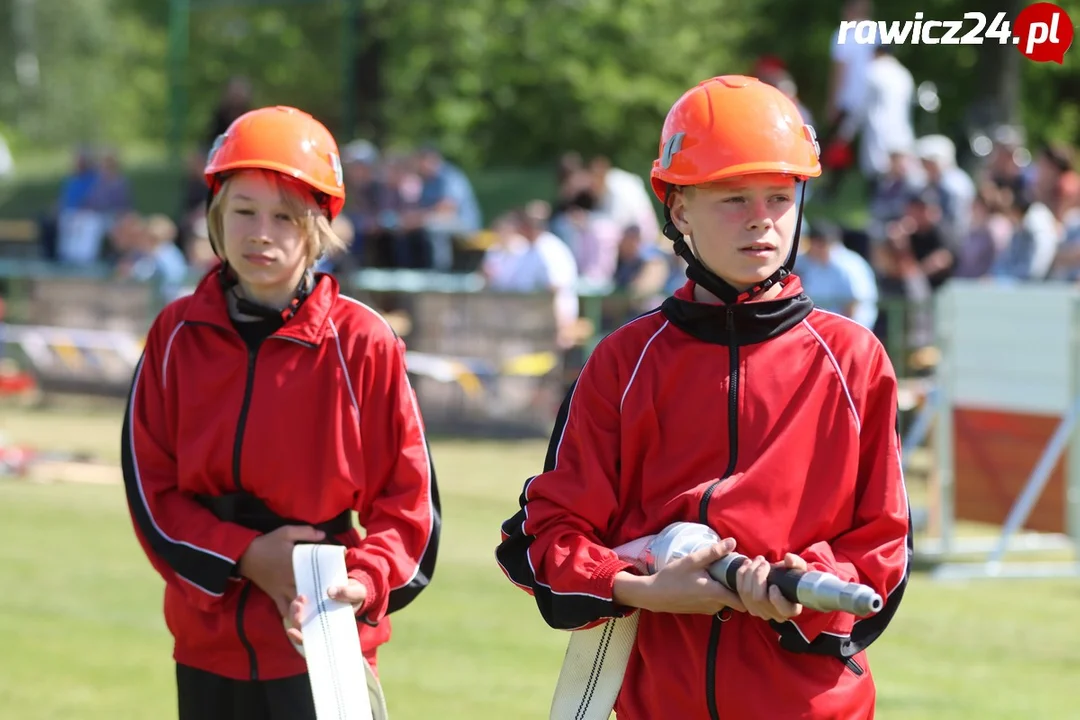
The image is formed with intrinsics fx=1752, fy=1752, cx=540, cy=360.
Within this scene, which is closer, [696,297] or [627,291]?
[696,297]

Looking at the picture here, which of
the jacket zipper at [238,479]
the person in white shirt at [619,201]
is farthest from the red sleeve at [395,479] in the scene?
the person in white shirt at [619,201]

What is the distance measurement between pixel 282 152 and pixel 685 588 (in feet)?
5.77

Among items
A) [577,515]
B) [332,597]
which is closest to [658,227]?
[332,597]

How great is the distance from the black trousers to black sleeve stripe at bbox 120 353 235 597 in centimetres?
26

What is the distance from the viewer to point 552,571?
144 inches

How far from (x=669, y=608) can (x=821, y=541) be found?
36 centimetres

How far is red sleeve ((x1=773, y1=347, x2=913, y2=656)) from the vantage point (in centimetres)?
355

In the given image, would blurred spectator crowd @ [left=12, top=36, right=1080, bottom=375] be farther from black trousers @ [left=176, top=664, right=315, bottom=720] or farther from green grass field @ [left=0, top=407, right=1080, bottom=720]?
black trousers @ [left=176, top=664, right=315, bottom=720]

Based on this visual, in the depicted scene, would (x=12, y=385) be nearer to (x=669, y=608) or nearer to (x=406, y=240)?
(x=406, y=240)

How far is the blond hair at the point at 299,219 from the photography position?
4574mm

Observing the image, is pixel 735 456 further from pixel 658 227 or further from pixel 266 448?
pixel 658 227

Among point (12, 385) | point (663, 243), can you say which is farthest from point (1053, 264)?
point (12, 385)

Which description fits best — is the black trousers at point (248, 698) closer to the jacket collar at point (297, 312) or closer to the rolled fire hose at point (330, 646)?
the rolled fire hose at point (330, 646)

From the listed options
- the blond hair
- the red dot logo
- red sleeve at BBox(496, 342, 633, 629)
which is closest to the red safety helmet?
red sleeve at BBox(496, 342, 633, 629)
